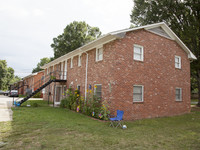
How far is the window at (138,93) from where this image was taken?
1073 cm

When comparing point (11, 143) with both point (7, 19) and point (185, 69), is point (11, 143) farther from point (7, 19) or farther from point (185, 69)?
point (185, 69)

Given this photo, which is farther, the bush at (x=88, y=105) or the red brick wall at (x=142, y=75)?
the red brick wall at (x=142, y=75)

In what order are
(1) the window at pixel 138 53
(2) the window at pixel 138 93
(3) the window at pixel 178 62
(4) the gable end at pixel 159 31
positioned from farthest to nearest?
(3) the window at pixel 178 62 → (4) the gable end at pixel 159 31 → (1) the window at pixel 138 53 → (2) the window at pixel 138 93

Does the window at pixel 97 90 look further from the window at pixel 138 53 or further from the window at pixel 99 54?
the window at pixel 138 53

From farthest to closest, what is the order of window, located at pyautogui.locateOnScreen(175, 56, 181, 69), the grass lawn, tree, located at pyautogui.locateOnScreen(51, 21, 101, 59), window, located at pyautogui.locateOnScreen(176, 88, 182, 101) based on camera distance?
tree, located at pyautogui.locateOnScreen(51, 21, 101, 59), window, located at pyautogui.locateOnScreen(175, 56, 181, 69), window, located at pyautogui.locateOnScreen(176, 88, 182, 101), the grass lawn

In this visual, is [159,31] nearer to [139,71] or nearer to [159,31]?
[159,31]

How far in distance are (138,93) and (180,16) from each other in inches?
524

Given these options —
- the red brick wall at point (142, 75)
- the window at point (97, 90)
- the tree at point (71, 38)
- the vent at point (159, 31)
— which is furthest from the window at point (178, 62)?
the tree at point (71, 38)

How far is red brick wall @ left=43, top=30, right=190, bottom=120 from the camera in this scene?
32.8 ft

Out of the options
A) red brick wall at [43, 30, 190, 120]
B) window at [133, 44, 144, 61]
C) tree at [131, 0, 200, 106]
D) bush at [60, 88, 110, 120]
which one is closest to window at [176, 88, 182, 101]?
red brick wall at [43, 30, 190, 120]

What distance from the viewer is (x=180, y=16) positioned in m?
18.8

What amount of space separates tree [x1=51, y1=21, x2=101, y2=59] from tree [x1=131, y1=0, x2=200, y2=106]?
741 inches

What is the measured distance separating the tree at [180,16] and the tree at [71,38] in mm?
18813

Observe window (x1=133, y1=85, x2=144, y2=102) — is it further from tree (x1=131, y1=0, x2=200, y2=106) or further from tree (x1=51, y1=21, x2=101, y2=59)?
tree (x1=51, y1=21, x2=101, y2=59)
